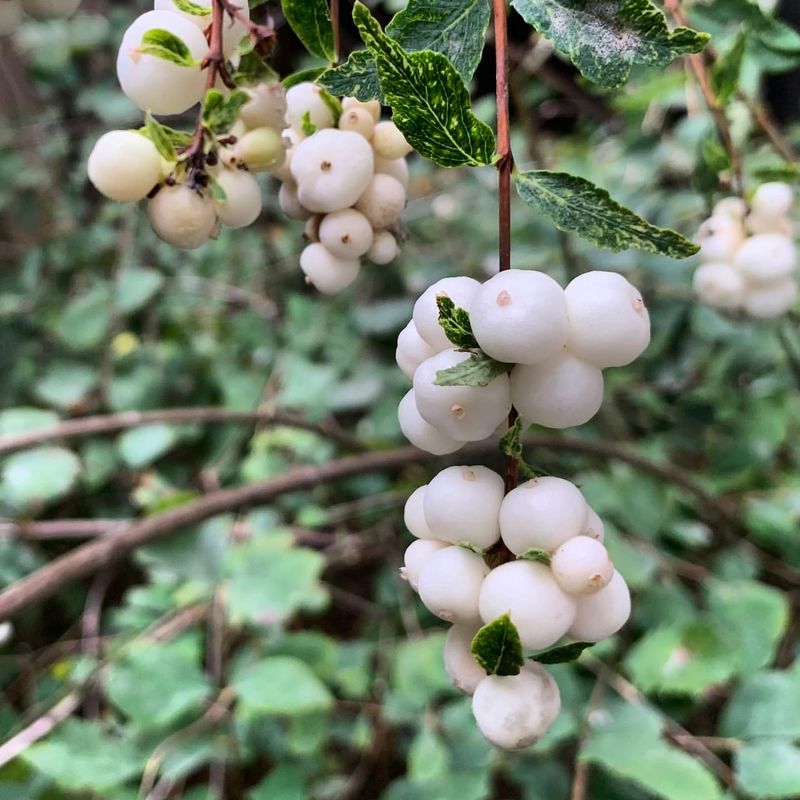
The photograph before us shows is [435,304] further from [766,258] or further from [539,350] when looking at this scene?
[766,258]

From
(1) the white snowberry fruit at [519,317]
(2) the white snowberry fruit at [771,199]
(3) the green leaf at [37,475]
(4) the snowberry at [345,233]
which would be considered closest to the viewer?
(1) the white snowberry fruit at [519,317]

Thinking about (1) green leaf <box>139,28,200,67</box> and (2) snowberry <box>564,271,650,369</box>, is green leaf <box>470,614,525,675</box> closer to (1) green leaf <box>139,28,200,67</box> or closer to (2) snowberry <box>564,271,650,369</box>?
(2) snowberry <box>564,271,650,369</box>

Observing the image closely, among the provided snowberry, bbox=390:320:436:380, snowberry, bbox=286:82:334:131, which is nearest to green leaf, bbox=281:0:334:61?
snowberry, bbox=286:82:334:131

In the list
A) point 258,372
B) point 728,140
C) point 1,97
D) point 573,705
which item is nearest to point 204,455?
point 258,372

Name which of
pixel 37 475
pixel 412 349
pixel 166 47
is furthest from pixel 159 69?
pixel 37 475

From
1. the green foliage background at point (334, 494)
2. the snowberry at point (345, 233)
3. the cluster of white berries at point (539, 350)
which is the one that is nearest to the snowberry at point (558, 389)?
the cluster of white berries at point (539, 350)

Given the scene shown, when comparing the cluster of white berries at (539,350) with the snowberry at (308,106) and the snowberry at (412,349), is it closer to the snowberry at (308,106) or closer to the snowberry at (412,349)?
the snowberry at (412,349)

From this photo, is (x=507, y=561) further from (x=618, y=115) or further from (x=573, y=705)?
(x=618, y=115)
